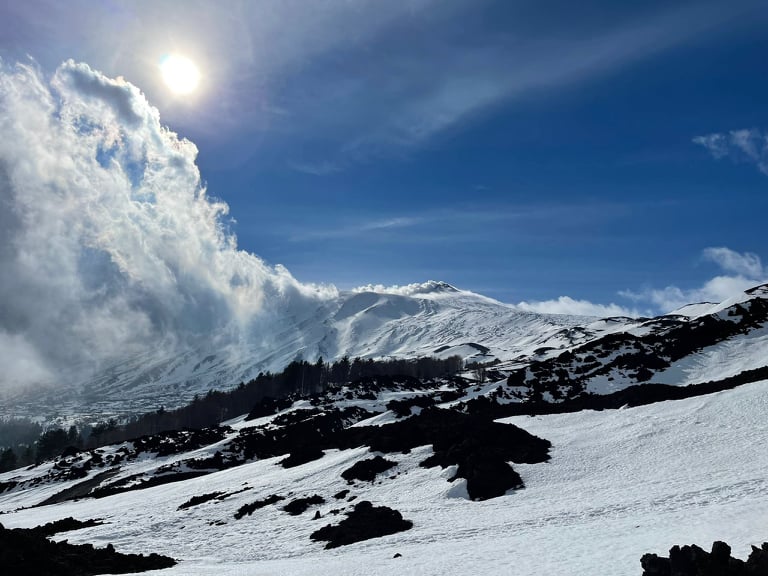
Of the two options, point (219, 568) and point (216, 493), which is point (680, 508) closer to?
point (219, 568)

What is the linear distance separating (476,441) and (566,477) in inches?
392

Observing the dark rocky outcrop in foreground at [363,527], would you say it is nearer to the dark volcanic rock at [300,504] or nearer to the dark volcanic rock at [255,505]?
the dark volcanic rock at [300,504]

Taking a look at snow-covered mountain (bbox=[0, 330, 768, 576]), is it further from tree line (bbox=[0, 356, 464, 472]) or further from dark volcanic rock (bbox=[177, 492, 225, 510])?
tree line (bbox=[0, 356, 464, 472])

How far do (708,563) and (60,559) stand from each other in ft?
93.5

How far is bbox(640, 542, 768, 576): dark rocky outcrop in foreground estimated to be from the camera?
14.5 meters

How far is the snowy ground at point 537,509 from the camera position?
21297mm

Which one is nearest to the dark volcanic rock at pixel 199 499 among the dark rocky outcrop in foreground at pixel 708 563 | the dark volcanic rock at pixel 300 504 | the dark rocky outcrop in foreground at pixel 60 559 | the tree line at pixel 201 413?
the dark volcanic rock at pixel 300 504

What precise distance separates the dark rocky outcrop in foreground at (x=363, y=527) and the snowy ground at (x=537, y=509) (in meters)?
1.04

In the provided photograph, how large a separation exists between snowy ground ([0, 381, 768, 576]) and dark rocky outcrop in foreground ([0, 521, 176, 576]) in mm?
2691

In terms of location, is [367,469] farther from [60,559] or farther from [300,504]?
[60,559]

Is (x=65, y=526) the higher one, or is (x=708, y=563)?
(x=708, y=563)

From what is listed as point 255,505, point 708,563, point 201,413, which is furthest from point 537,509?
point 201,413

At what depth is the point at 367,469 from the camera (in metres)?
46.5

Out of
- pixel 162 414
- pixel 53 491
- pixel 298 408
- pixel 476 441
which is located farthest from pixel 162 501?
pixel 162 414
